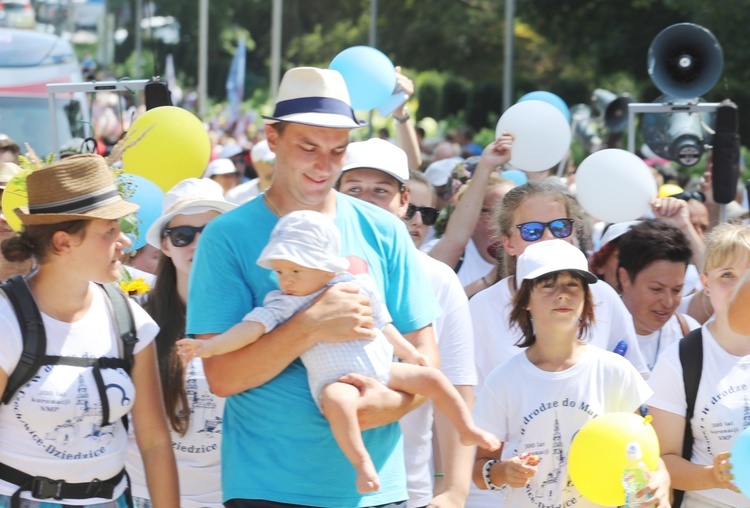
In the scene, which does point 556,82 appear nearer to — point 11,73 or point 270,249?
point 11,73

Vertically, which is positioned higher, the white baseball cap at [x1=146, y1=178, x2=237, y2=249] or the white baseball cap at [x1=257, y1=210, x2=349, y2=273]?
the white baseball cap at [x1=257, y1=210, x2=349, y2=273]

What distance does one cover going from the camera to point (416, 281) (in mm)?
3680

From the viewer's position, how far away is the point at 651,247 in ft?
18.2

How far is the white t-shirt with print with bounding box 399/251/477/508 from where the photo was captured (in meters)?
4.33

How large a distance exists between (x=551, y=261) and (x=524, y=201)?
0.83m

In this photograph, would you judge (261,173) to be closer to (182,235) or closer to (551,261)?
(182,235)

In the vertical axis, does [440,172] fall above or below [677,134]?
below

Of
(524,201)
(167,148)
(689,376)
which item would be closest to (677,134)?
(524,201)

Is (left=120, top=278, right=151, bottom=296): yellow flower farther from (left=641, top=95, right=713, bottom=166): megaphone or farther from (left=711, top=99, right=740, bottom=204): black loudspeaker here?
(left=641, top=95, right=713, bottom=166): megaphone

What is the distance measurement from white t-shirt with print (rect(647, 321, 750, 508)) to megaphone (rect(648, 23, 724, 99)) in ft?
13.7

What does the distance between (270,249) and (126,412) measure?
2.59ft

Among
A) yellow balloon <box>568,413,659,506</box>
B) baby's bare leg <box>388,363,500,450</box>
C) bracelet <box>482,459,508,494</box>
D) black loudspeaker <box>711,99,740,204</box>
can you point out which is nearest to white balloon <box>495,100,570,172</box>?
black loudspeaker <box>711,99,740,204</box>

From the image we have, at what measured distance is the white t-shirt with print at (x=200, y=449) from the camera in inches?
173

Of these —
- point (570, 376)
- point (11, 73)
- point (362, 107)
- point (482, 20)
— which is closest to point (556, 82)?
point (482, 20)
